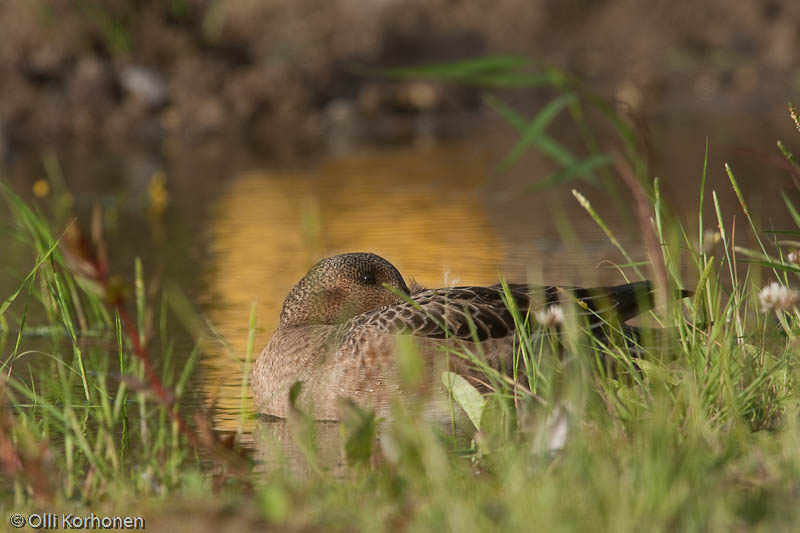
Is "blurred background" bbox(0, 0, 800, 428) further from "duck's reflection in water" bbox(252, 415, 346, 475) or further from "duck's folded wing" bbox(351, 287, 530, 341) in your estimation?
"duck's folded wing" bbox(351, 287, 530, 341)

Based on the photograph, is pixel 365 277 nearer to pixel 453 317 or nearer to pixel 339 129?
pixel 453 317

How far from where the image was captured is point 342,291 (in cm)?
527

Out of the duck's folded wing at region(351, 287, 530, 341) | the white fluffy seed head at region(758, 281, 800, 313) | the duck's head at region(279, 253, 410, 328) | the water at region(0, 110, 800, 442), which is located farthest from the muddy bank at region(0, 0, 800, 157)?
the white fluffy seed head at region(758, 281, 800, 313)

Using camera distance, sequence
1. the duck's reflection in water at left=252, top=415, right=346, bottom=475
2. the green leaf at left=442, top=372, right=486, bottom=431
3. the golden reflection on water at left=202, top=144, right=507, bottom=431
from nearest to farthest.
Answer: the duck's reflection in water at left=252, top=415, right=346, bottom=475, the green leaf at left=442, top=372, right=486, bottom=431, the golden reflection on water at left=202, top=144, right=507, bottom=431

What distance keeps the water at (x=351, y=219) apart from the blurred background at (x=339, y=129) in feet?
0.10

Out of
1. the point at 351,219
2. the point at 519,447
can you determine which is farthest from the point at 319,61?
the point at 519,447

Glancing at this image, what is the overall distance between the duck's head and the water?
0.32 meters

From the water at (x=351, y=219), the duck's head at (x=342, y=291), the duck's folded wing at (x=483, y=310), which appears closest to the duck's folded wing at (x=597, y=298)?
the duck's folded wing at (x=483, y=310)

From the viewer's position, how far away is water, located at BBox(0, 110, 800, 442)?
6.86m

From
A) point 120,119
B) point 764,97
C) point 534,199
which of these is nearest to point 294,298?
point 534,199

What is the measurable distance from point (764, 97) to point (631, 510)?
17180mm

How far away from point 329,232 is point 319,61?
33.6 feet

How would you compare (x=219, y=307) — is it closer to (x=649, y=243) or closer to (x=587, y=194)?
(x=649, y=243)

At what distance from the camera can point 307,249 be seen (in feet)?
26.7
